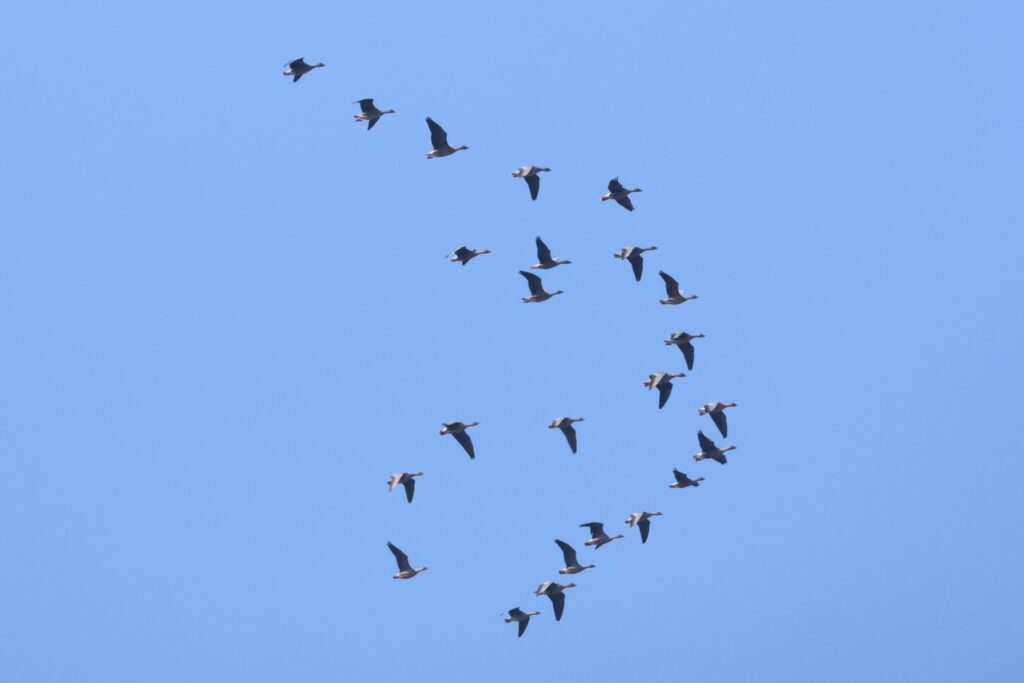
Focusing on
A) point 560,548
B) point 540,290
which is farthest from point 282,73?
point 560,548

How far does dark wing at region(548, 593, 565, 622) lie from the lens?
111812 millimetres

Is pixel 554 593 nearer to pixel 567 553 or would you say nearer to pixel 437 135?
pixel 567 553

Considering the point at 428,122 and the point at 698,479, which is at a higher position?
the point at 428,122

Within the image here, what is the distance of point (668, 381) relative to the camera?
4471 inches

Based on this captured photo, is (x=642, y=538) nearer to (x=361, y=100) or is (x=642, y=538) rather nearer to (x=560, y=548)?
(x=560, y=548)

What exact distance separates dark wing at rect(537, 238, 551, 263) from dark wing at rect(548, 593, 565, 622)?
12.2m

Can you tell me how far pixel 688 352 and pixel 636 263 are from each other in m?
3.79

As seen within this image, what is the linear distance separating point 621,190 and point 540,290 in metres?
4.81

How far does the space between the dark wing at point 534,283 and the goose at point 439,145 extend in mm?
5302

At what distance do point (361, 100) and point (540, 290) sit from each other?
31.6ft

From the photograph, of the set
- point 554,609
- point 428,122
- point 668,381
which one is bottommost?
point 554,609

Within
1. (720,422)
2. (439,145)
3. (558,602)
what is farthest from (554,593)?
(439,145)

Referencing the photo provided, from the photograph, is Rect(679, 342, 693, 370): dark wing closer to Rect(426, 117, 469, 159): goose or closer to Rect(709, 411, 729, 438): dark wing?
Rect(709, 411, 729, 438): dark wing

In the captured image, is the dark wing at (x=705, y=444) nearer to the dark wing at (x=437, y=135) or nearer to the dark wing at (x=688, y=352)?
the dark wing at (x=688, y=352)
